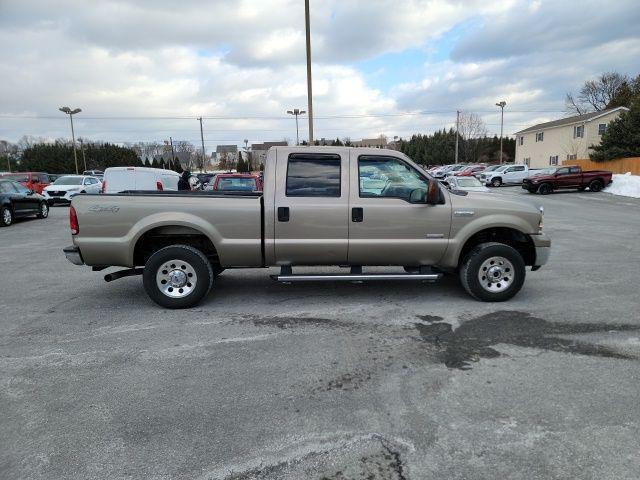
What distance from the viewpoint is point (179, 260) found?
5641 mm

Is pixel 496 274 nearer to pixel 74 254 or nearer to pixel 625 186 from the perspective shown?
pixel 74 254

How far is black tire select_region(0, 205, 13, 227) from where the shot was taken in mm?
15302

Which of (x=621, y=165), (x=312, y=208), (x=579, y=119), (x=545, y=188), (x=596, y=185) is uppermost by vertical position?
(x=579, y=119)

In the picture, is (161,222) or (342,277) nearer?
(161,222)

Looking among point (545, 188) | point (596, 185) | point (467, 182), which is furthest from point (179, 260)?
point (596, 185)

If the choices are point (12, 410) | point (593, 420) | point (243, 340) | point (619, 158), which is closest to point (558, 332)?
point (593, 420)

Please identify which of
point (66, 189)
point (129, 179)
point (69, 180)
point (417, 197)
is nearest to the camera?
point (417, 197)

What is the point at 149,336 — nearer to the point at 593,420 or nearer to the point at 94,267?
the point at 94,267

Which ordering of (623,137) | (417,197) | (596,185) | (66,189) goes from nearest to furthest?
(417,197) < (66,189) < (596,185) < (623,137)

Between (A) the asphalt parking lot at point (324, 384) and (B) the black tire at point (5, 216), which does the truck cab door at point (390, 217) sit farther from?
(B) the black tire at point (5, 216)

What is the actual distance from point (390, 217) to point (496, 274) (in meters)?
1.58

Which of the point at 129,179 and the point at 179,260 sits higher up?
the point at 129,179

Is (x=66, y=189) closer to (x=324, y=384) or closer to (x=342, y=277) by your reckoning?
(x=342, y=277)

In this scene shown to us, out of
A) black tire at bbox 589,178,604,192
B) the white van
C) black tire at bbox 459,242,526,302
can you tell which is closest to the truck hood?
black tire at bbox 459,242,526,302
